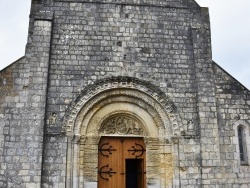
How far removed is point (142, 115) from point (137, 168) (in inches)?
65.1

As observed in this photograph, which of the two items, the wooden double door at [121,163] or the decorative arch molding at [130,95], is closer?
the wooden double door at [121,163]

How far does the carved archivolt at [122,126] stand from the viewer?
11312 millimetres

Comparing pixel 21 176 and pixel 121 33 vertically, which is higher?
pixel 121 33

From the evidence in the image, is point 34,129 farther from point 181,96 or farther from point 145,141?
point 181,96

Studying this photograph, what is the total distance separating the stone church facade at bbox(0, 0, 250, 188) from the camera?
10508 mm

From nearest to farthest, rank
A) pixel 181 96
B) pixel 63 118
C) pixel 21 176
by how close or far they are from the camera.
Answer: pixel 21 176 < pixel 63 118 < pixel 181 96

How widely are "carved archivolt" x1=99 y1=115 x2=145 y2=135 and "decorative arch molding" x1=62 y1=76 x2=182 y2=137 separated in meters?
0.63

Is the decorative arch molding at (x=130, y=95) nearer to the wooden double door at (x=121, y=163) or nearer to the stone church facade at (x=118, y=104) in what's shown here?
the stone church facade at (x=118, y=104)

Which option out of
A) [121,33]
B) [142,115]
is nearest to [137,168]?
[142,115]

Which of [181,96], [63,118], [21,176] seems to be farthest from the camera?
[181,96]

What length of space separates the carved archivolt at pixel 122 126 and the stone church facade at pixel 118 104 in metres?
0.03

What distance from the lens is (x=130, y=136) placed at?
11312 millimetres

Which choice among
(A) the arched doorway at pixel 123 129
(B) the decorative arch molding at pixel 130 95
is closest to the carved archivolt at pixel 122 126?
(A) the arched doorway at pixel 123 129

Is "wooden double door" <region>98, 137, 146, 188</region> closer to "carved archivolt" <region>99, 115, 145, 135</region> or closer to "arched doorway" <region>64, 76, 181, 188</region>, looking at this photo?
"arched doorway" <region>64, 76, 181, 188</region>
